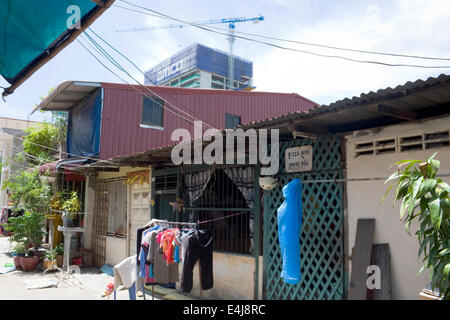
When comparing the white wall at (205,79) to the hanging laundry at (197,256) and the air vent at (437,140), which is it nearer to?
the hanging laundry at (197,256)

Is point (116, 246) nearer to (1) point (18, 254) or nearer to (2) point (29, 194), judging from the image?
(1) point (18, 254)

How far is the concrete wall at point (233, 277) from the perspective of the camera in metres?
6.83

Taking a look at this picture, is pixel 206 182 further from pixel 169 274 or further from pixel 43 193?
pixel 43 193

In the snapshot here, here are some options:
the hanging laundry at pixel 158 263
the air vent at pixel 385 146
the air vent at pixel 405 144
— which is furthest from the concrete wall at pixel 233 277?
the air vent at pixel 385 146

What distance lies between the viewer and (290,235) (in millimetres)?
5164

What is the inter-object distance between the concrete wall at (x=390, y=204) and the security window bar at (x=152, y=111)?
30.4ft

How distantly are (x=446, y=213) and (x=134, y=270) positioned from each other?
14.7 ft

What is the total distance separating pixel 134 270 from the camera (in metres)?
5.86

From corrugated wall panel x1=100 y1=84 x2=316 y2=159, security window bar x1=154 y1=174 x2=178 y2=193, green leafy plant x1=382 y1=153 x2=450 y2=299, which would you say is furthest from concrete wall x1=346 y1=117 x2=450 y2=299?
corrugated wall panel x1=100 y1=84 x2=316 y2=159

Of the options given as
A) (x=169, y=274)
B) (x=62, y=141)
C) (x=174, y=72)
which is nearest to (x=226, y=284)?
(x=169, y=274)

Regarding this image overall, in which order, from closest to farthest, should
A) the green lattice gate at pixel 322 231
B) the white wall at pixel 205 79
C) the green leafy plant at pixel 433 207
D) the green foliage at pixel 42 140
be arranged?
1. the green leafy plant at pixel 433 207
2. the green lattice gate at pixel 322 231
3. the green foliage at pixel 42 140
4. the white wall at pixel 205 79

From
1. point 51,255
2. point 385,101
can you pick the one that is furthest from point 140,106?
point 385,101

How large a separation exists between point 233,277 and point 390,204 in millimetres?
3471
